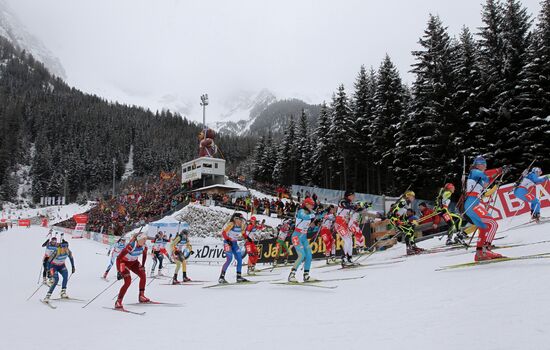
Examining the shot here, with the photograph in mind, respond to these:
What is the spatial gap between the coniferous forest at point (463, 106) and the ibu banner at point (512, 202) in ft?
27.0

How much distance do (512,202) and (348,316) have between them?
541 inches

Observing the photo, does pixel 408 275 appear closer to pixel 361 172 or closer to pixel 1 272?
pixel 1 272

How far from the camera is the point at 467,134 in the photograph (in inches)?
1145

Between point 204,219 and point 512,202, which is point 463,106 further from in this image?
point 204,219

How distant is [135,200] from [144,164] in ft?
308

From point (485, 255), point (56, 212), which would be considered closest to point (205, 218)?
point (485, 255)

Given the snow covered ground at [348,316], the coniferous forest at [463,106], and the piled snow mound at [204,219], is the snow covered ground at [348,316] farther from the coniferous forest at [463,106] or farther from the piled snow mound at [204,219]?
the piled snow mound at [204,219]

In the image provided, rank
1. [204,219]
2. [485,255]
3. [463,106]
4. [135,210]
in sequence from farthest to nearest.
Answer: [135,210]
[204,219]
[463,106]
[485,255]

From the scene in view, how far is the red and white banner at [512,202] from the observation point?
16531 mm

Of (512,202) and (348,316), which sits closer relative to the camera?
(348,316)

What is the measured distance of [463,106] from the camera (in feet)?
100

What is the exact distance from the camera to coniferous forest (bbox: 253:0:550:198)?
86.4ft

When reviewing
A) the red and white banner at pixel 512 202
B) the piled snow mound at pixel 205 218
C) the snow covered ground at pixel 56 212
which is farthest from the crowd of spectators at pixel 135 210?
the red and white banner at pixel 512 202

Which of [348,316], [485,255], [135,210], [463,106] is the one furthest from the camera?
[135,210]
